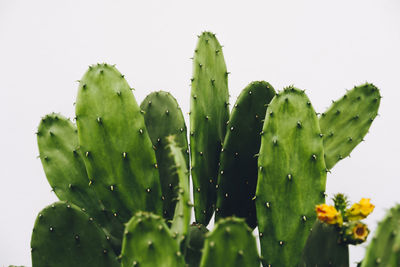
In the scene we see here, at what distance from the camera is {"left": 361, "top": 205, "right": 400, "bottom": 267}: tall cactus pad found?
1.61 ft

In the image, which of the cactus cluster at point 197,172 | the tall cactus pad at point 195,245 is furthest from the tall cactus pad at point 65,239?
the tall cactus pad at point 195,245

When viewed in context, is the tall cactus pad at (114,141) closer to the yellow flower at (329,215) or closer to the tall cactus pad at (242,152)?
the tall cactus pad at (242,152)

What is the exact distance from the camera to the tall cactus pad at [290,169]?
0.76m

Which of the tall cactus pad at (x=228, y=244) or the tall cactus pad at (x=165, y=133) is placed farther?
the tall cactus pad at (x=165, y=133)

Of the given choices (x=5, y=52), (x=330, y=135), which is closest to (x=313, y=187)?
(x=330, y=135)

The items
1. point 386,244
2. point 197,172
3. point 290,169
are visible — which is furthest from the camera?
point 197,172

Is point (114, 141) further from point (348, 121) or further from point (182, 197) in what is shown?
point (348, 121)

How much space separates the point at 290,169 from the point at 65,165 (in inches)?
18.1

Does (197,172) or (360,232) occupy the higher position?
(197,172)

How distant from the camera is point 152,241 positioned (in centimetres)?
59

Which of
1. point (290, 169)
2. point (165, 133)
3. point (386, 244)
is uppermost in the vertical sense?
point (165, 133)

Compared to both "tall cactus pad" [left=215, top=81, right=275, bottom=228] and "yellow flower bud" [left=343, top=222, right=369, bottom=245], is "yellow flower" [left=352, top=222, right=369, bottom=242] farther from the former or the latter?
"tall cactus pad" [left=215, top=81, right=275, bottom=228]

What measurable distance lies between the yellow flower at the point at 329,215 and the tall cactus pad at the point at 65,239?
1.31 ft

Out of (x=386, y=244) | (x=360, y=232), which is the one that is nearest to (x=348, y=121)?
(x=360, y=232)
